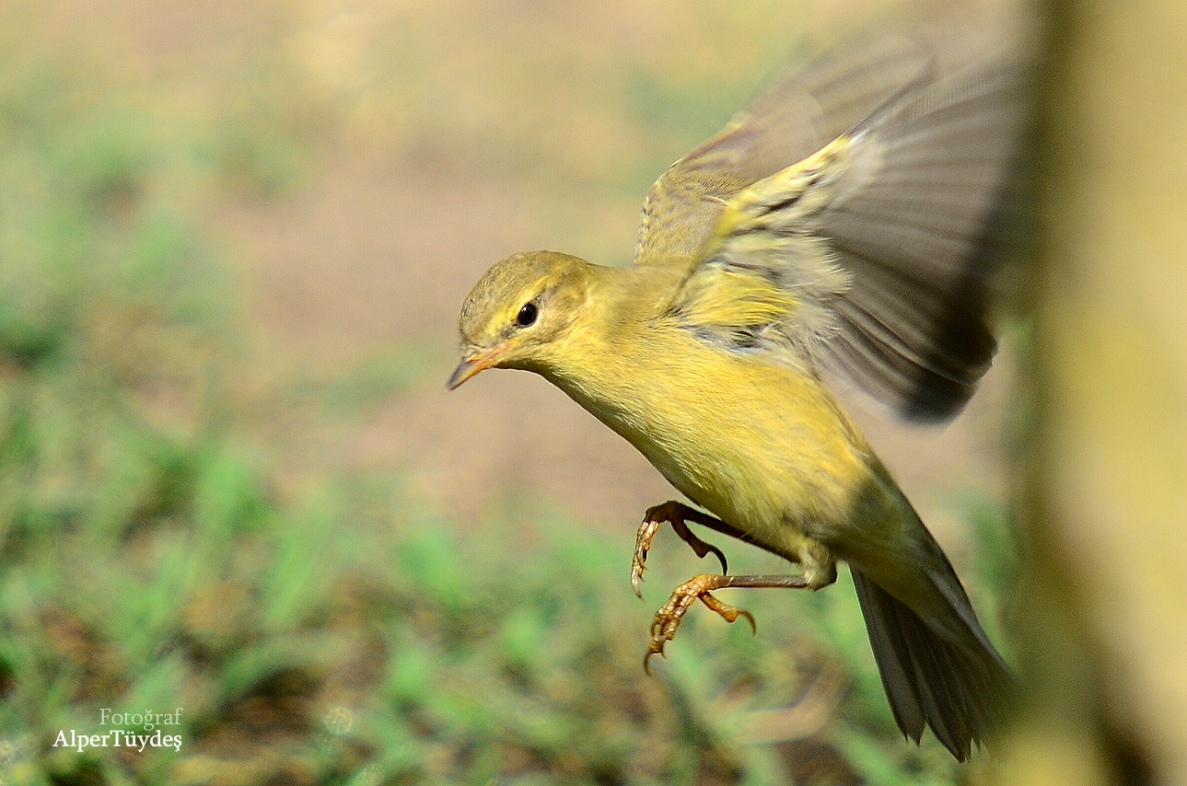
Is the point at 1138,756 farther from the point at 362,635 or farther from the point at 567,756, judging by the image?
the point at 362,635

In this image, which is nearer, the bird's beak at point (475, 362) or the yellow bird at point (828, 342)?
the yellow bird at point (828, 342)

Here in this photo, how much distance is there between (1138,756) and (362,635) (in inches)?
101

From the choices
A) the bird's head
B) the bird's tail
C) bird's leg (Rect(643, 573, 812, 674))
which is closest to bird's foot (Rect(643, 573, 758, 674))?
bird's leg (Rect(643, 573, 812, 674))

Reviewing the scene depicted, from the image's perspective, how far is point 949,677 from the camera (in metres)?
3.23

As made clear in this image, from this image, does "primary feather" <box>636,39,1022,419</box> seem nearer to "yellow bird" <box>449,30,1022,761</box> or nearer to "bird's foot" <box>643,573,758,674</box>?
"yellow bird" <box>449,30,1022,761</box>

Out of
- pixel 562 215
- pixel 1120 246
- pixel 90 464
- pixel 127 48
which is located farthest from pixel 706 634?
pixel 127 48

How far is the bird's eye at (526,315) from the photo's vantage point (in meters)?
3.06

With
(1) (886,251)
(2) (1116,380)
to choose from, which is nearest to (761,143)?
(1) (886,251)

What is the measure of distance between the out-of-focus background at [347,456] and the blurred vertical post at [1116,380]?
1.83ft

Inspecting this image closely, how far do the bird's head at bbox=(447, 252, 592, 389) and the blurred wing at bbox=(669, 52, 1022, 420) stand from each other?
258 mm

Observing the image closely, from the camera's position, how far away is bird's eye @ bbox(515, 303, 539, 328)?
306 cm

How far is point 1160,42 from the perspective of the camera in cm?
163

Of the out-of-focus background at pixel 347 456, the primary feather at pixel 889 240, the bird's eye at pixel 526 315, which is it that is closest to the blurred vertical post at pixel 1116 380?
the out-of-focus background at pixel 347 456

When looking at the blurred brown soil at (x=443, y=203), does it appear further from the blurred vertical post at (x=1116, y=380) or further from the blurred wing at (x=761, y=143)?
the blurred vertical post at (x=1116, y=380)
